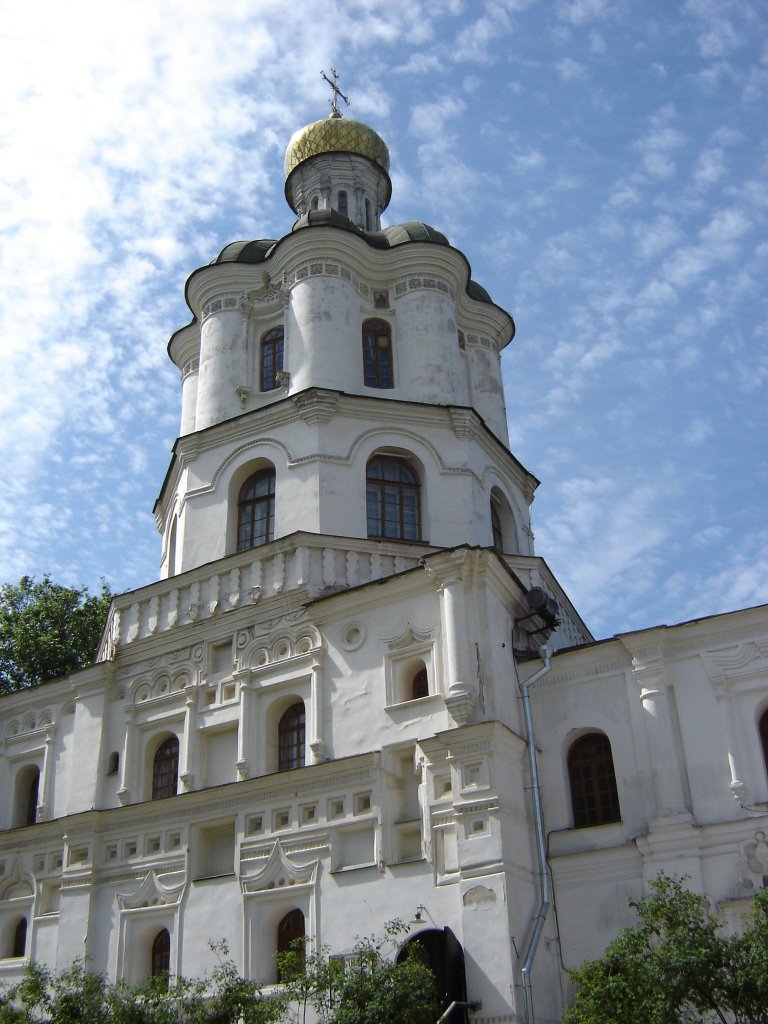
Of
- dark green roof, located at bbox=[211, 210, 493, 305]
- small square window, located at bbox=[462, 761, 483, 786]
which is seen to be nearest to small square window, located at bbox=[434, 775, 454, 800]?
small square window, located at bbox=[462, 761, 483, 786]

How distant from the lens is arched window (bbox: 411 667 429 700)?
60.7 ft

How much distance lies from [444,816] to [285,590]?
5.34 meters

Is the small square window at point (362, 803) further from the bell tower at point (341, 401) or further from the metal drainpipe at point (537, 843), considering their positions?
the bell tower at point (341, 401)

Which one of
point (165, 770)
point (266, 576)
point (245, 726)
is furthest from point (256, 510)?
point (165, 770)

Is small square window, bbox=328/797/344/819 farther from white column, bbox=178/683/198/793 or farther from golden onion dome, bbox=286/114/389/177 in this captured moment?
golden onion dome, bbox=286/114/389/177

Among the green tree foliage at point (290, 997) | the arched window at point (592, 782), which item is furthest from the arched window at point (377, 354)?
the green tree foliage at point (290, 997)

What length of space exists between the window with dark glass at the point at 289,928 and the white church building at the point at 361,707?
2.4 inches

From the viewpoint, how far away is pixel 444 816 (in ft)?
55.3

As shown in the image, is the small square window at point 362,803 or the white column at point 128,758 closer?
the small square window at point 362,803

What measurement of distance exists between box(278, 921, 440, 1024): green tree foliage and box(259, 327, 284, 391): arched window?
1288 centimetres

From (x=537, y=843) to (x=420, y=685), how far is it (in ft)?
10.1

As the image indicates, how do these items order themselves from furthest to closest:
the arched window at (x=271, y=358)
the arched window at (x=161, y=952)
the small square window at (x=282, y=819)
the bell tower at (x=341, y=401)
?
the arched window at (x=271, y=358)
the bell tower at (x=341, y=401)
the arched window at (x=161, y=952)
the small square window at (x=282, y=819)

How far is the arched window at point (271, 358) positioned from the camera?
81.4ft

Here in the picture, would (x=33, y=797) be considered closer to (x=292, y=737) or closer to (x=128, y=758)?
(x=128, y=758)
